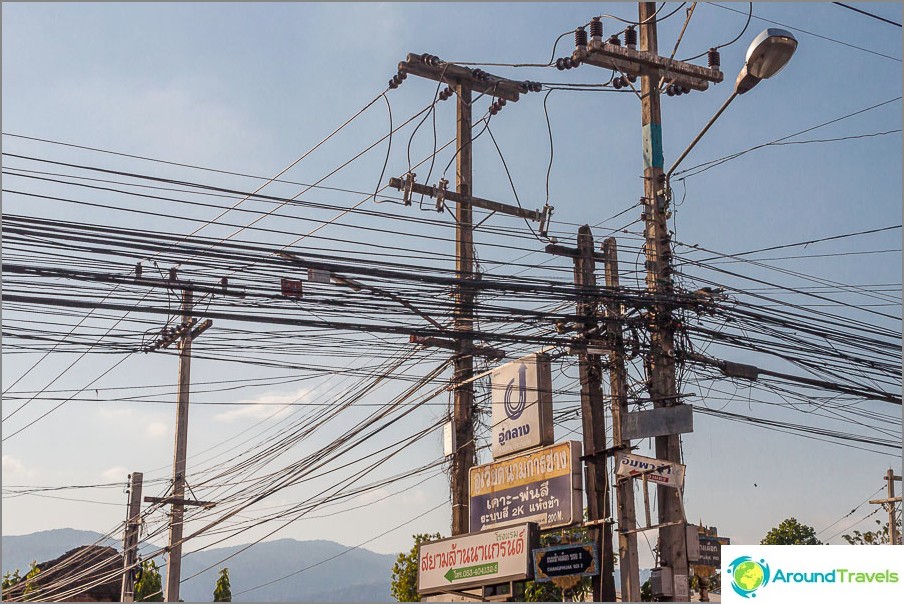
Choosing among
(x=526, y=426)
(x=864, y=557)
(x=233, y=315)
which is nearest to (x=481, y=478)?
(x=526, y=426)

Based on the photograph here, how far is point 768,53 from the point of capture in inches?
582

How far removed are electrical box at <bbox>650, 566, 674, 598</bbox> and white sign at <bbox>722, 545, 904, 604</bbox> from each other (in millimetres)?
2567

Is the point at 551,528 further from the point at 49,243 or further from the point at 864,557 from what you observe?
the point at 49,243

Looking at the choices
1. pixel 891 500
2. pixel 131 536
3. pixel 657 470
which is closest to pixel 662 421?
pixel 657 470

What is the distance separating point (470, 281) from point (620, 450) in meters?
3.88

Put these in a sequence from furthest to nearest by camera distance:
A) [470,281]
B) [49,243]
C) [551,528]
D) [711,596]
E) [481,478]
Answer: [481,478], [551,528], [711,596], [470,281], [49,243]

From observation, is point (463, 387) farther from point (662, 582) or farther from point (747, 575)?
point (747, 575)

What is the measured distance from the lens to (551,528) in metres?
20.0

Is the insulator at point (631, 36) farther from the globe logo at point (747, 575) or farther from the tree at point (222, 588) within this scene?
the tree at point (222, 588)

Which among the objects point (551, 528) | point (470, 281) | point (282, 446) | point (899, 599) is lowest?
point (899, 599)

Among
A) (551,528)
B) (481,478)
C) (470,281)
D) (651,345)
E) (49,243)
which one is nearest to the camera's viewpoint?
(49,243)

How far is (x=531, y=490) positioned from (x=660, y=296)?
18.2 feet

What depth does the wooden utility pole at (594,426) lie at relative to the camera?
1795cm

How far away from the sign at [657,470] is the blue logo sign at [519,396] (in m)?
5.29
